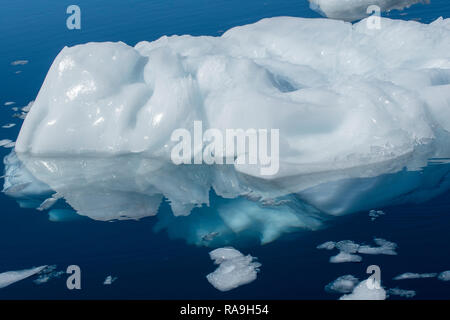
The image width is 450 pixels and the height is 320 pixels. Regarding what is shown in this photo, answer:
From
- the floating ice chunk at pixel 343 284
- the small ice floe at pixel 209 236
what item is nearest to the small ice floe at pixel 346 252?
the floating ice chunk at pixel 343 284

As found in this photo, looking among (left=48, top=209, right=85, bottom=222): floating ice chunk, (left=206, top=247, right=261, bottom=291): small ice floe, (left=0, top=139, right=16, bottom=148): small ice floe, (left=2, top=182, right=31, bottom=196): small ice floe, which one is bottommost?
(left=206, top=247, right=261, bottom=291): small ice floe

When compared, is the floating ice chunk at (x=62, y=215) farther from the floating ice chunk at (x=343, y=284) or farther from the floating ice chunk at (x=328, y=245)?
the floating ice chunk at (x=343, y=284)

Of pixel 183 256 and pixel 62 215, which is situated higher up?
pixel 62 215

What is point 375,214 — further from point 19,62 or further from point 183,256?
point 19,62

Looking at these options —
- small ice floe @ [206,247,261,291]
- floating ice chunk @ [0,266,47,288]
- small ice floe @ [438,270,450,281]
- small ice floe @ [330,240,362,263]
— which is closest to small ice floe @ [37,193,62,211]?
floating ice chunk @ [0,266,47,288]

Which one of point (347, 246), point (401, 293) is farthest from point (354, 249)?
point (401, 293)

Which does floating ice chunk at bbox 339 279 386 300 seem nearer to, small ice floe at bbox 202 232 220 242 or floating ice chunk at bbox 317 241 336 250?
floating ice chunk at bbox 317 241 336 250

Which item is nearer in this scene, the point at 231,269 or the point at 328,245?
the point at 231,269
